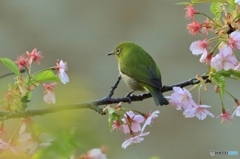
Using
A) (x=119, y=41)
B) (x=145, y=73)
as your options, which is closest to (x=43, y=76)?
(x=145, y=73)

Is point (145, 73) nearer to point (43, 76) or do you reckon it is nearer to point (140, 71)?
point (140, 71)

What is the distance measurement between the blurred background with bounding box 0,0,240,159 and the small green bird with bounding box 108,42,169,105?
83.9 inches

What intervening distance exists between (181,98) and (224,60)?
114 mm

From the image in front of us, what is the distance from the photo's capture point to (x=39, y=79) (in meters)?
1.03

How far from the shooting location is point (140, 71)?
5.24 ft

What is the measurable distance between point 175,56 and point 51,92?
3.14 meters

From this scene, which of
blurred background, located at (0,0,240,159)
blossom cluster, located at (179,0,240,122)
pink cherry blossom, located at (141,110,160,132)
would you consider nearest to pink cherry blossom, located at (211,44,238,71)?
blossom cluster, located at (179,0,240,122)

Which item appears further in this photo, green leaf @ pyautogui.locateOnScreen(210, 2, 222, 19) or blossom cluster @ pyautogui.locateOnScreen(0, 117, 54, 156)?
green leaf @ pyautogui.locateOnScreen(210, 2, 222, 19)

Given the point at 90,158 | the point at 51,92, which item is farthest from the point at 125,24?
the point at 90,158

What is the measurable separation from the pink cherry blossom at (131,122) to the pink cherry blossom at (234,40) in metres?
0.24

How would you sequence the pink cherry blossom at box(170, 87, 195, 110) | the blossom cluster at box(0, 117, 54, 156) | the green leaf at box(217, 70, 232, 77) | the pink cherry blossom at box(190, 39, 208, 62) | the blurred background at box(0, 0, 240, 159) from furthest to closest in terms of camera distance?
the blurred background at box(0, 0, 240, 159) < the pink cherry blossom at box(190, 39, 208, 62) < the pink cherry blossom at box(170, 87, 195, 110) < the green leaf at box(217, 70, 232, 77) < the blossom cluster at box(0, 117, 54, 156)

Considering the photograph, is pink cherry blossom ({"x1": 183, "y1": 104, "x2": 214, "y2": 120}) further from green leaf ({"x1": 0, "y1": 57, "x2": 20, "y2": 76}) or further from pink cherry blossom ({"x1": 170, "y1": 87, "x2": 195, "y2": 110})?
green leaf ({"x1": 0, "y1": 57, "x2": 20, "y2": 76})

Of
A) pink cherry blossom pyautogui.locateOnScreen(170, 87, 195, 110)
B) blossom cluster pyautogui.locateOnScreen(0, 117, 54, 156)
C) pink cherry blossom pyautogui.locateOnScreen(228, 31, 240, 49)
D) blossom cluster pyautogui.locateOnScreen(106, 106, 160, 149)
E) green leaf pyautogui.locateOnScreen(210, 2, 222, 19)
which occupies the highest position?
green leaf pyautogui.locateOnScreen(210, 2, 222, 19)

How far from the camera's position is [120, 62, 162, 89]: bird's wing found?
4.75 feet
